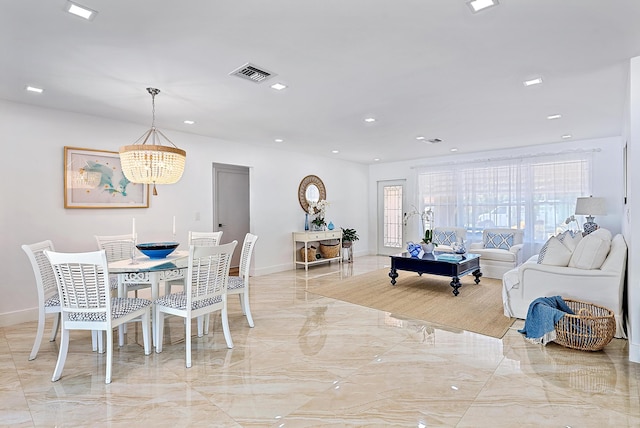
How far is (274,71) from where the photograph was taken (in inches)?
114

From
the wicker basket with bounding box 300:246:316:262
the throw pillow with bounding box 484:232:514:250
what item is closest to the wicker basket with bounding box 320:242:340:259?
the wicker basket with bounding box 300:246:316:262

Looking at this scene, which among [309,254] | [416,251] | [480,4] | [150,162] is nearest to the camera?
[480,4]

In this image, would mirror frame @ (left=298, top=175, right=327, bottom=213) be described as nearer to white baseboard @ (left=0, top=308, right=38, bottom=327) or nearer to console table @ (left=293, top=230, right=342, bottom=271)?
console table @ (left=293, top=230, right=342, bottom=271)

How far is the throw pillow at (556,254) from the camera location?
3.68 m

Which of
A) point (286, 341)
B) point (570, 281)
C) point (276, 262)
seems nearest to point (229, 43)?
point (286, 341)

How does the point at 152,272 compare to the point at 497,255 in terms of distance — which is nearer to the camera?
the point at 152,272

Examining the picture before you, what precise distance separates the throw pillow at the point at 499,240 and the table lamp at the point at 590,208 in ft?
3.63

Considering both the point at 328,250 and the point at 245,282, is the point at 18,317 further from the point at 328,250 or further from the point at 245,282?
the point at 328,250

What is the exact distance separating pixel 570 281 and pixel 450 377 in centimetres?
195

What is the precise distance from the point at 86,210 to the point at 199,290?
94.3 inches

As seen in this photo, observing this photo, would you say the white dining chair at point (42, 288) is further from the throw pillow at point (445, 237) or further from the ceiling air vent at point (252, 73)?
the throw pillow at point (445, 237)

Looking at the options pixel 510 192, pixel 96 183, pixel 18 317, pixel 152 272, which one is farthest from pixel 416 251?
pixel 18 317

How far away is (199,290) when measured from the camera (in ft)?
9.47

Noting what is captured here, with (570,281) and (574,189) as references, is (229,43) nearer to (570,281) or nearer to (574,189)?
(570,281)
